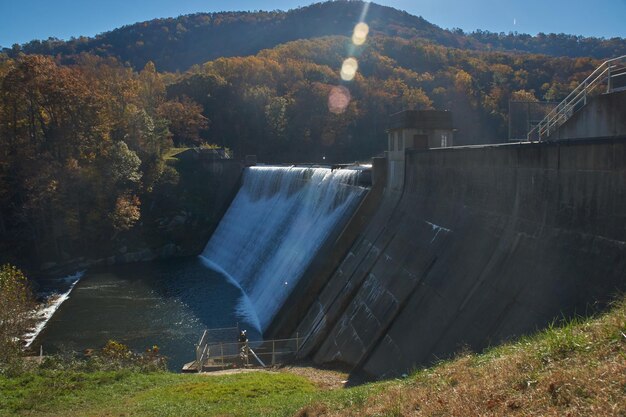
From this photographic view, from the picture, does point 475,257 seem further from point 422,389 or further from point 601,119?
point 422,389

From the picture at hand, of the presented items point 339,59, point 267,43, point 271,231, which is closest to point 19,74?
point 271,231

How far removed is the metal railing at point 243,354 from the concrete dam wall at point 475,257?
2.40 feet

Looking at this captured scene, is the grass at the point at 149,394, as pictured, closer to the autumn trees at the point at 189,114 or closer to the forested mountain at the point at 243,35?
the autumn trees at the point at 189,114

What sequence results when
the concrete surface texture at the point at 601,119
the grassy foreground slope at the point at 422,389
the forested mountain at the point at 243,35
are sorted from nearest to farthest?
the grassy foreground slope at the point at 422,389 → the concrete surface texture at the point at 601,119 → the forested mountain at the point at 243,35

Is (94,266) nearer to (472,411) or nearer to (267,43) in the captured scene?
(472,411)

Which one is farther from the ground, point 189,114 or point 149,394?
point 189,114

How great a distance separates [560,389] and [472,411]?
40.6 inches

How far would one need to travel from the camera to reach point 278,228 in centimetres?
3138

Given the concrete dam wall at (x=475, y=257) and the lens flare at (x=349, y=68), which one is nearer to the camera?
the concrete dam wall at (x=475, y=257)

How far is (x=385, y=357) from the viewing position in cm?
1439

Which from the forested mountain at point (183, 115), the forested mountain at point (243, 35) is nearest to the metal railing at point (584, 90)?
the forested mountain at point (183, 115)

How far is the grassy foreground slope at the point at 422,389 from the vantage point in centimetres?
575

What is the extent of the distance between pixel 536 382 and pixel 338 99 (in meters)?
70.7

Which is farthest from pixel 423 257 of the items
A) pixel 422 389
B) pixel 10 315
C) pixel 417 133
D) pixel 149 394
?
pixel 10 315
